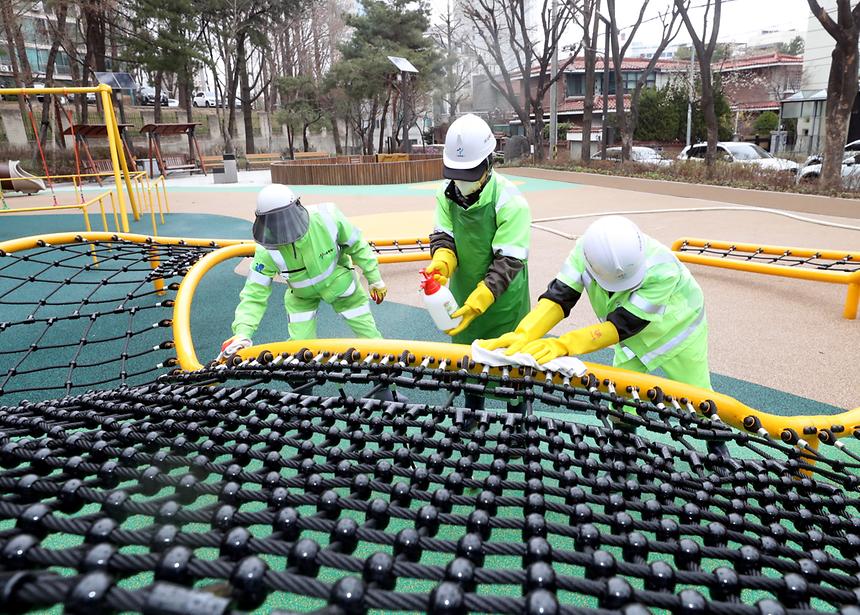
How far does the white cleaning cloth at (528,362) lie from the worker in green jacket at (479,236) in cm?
45

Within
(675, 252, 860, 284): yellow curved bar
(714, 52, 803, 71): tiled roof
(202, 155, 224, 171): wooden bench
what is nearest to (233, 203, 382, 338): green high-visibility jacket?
(675, 252, 860, 284): yellow curved bar

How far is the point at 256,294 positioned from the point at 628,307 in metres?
1.61

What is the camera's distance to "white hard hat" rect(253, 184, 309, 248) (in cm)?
239

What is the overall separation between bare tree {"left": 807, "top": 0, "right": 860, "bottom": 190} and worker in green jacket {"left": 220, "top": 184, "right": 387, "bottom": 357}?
8332mm

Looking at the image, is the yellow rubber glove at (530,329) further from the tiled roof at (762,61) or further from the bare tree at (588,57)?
the tiled roof at (762,61)

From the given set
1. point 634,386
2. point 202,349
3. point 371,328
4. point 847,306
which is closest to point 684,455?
point 634,386

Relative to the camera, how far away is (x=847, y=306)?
3828mm

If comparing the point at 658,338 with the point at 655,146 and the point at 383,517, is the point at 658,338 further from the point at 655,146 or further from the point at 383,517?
the point at 655,146

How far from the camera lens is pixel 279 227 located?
2389 millimetres

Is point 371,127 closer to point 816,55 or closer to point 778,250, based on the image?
point 816,55

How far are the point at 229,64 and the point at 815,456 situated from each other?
85.2 ft

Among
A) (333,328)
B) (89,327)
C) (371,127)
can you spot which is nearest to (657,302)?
(89,327)

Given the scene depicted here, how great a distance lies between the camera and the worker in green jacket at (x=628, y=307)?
5.72 ft

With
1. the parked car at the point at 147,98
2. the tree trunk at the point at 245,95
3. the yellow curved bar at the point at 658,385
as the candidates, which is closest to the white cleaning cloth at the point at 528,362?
the yellow curved bar at the point at 658,385
